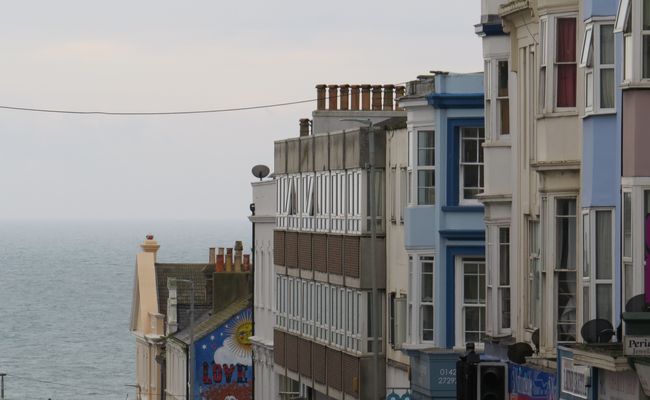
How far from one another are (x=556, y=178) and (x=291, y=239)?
30370 mm

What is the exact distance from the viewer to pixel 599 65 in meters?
31.8

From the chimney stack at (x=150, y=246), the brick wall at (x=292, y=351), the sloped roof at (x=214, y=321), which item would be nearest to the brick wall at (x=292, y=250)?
the brick wall at (x=292, y=351)

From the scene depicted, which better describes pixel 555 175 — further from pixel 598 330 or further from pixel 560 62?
pixel 598 330

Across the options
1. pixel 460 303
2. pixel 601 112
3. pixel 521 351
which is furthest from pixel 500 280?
pixel 601 112

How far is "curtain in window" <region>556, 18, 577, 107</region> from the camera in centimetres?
3503

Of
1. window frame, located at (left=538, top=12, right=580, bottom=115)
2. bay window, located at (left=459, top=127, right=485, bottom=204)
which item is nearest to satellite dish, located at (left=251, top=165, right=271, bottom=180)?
bay window, located at (left=459, top=127, right=485, bottom=204)

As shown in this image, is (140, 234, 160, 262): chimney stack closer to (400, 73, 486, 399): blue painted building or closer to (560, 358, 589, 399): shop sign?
(400, 73, 486, 399): blue painted building

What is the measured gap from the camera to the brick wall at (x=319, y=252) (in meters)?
60.4

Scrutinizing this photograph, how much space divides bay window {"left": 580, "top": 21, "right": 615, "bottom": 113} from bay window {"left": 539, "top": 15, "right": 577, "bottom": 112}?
262cm

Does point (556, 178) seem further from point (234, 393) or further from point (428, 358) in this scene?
point (234, 393)

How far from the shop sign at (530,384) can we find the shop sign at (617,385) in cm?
512

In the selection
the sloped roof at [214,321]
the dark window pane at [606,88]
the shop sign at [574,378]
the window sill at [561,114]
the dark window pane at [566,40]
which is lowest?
the sloped roof at [214,321]

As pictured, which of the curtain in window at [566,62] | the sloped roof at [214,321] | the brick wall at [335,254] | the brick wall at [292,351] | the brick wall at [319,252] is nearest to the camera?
the curtain in window at [566,62]

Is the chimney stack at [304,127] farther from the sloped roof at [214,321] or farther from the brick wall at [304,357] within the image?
the sloped roof at [214,321]
